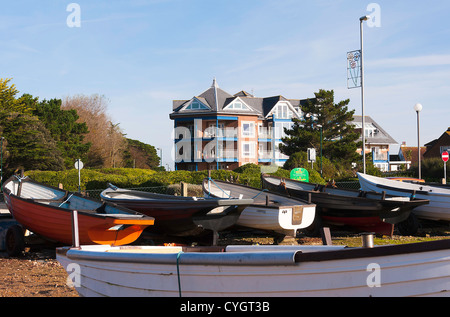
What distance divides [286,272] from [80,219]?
7279mm

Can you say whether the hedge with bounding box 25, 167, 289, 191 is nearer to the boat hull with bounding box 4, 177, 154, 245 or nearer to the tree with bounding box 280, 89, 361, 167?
the boat hull with bounding box 4, 177, 154, 245

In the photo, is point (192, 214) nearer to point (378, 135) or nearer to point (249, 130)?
point (249, 130)

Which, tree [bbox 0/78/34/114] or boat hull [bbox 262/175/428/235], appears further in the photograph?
tree [bbox 0/78/34/114]

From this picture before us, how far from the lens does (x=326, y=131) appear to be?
179 ft

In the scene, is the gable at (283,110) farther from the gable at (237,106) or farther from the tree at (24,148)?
the tree at (24,148)

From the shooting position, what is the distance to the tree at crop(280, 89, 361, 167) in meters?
52.2

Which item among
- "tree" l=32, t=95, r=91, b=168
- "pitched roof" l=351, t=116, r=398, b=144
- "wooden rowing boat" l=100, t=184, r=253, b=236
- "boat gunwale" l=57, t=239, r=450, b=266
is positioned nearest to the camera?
"boat gunwale" l=57, t=239, r=450, b=266

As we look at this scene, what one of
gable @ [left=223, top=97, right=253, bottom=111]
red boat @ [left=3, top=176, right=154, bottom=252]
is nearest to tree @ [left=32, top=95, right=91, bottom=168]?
gable @ [left=223, top=97, right=253, bottom=111]

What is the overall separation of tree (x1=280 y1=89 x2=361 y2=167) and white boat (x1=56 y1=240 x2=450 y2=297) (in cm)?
4746

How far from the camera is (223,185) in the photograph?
16.9 m

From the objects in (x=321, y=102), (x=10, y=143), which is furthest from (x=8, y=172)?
(x=321, y=102)

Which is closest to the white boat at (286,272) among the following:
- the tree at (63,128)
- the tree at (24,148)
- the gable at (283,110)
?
the tree at (24,148)
